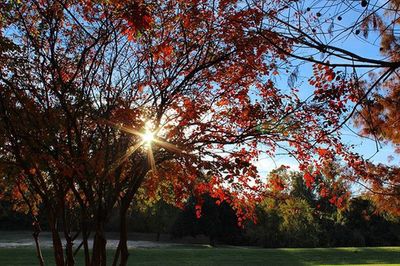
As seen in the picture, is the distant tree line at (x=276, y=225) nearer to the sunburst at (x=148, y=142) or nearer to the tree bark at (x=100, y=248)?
the tree bark at (x=100, y=248)

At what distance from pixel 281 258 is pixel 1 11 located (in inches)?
921

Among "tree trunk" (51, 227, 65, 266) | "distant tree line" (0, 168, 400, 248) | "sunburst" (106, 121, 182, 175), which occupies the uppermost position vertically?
"distant tree line" (0, 168, 400, 248)

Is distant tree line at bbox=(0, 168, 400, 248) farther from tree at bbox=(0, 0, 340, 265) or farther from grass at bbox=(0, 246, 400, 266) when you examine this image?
tree at bbox=(0, 0, 340, 265)

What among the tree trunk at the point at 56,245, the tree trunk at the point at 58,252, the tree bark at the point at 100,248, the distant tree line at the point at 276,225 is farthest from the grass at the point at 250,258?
the tree bark at the point at 100,248

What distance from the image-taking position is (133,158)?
7.56 m

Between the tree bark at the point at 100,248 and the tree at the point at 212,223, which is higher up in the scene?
the tree at the point at 212,223

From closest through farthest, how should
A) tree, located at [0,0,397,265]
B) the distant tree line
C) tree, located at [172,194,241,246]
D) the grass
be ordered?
tree, located at [0,0,397,265], the grass, the distant tree line, tree, located at [172,194,241,246]

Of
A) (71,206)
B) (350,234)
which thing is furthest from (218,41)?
(350,234)

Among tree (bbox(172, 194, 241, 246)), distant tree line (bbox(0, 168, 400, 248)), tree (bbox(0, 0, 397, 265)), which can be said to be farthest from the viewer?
tree (bbox(172, 194, 241, 246))

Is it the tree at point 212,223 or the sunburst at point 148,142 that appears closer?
the sunburst at point 148,142

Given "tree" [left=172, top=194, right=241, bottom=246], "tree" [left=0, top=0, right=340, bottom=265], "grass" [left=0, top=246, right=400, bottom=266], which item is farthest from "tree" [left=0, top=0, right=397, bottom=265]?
"tree" [left=172, top=194, right=241, bottom=246]

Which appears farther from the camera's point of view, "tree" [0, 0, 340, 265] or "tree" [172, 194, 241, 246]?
"tree" [172, 194, 241, 246]

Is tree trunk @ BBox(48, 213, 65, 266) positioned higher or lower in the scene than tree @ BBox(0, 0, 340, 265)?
lower

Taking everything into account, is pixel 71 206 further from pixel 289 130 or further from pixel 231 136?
pixel 289 130
